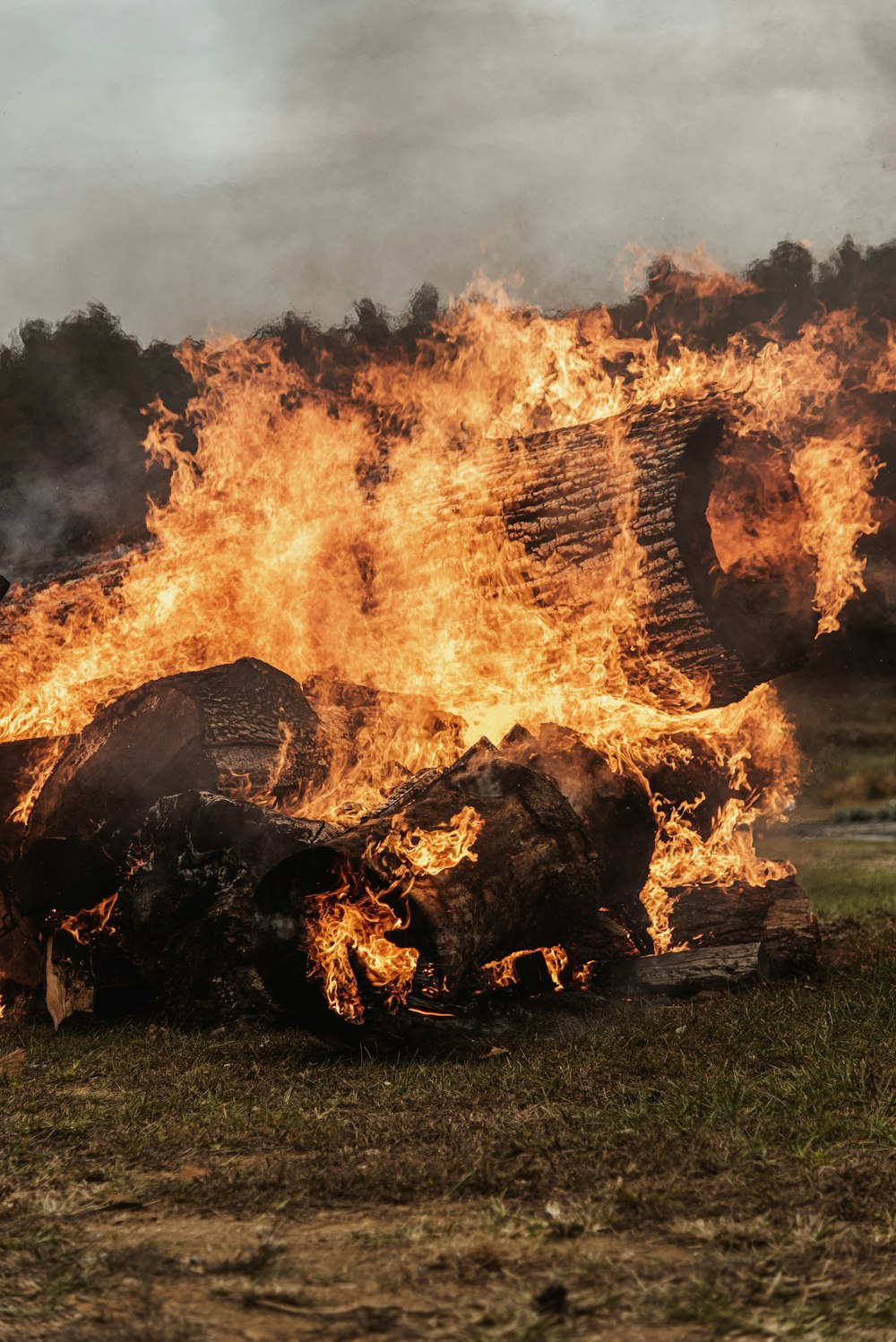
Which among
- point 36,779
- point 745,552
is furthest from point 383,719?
point 745,552

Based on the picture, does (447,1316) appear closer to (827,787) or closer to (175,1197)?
(175,1197)

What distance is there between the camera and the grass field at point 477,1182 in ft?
9.82

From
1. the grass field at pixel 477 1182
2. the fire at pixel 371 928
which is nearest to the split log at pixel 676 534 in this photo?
the grass field at pixel 477 1182

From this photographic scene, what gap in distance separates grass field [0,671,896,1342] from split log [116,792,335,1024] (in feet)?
1.17

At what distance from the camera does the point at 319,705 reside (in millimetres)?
8344

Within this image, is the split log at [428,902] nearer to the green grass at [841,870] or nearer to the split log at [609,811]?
the split log at [609,811]

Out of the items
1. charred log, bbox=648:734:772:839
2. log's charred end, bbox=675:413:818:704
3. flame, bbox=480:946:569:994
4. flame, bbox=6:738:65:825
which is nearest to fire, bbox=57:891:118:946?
flame, bbox=6:738:65:825

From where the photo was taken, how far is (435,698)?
869 centimetres

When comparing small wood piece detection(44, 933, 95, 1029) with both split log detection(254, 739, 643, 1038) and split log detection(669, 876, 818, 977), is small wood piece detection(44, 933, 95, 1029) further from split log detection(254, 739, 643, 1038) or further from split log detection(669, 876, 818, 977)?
split log detection(669, 876, 818, 977)

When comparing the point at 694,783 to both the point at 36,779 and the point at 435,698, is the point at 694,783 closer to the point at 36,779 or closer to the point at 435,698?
the point at 435,698

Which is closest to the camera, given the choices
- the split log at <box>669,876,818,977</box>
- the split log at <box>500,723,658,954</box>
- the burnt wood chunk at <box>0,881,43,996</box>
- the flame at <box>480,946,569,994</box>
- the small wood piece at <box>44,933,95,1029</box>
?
the flame at <box>480,946,569,994</box>

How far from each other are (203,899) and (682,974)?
305 centimetres

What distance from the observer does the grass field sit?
9.82 feet

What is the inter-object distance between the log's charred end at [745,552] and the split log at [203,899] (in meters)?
3.33
